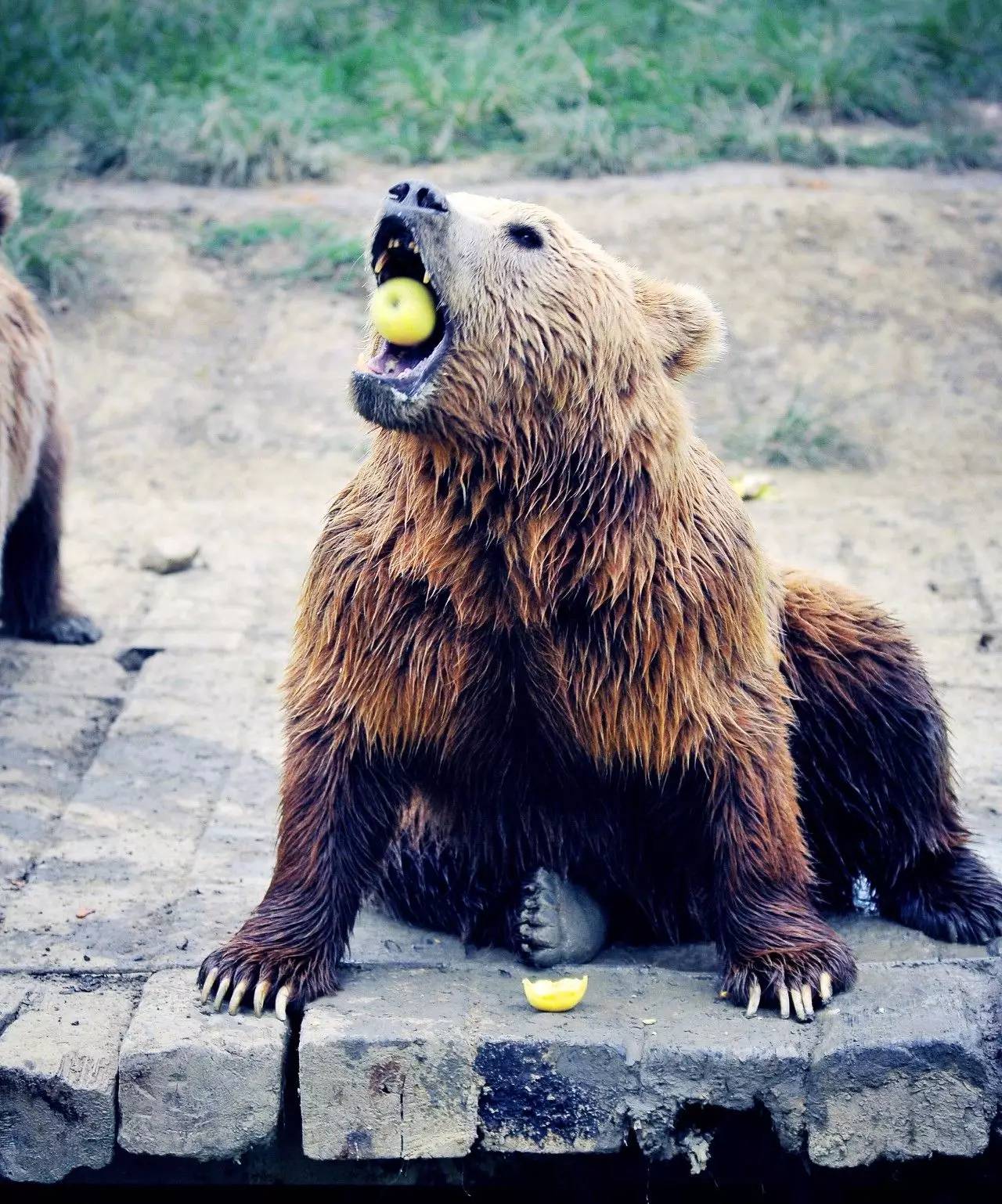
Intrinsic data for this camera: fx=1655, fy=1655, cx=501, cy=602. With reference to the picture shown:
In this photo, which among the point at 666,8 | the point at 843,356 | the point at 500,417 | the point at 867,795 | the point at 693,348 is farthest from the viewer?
the point at 666,8

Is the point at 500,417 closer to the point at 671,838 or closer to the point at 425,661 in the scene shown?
the point at 425,661

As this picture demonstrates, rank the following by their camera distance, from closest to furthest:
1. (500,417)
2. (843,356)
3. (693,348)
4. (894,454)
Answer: (500,417) < (693,348) < (894,454) < (843,356)

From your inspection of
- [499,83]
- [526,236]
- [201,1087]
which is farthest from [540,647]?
[499,83]

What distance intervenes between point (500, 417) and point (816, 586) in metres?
1.12

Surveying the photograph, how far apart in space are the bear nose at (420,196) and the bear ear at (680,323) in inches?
23.8

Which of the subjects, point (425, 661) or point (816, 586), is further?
point (816, 586)

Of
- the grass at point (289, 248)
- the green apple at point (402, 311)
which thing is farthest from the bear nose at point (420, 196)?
the grass at point (289, 248)

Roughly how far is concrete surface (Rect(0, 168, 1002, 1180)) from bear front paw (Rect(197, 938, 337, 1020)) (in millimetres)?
54

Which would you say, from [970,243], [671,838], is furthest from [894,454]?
[671,838]

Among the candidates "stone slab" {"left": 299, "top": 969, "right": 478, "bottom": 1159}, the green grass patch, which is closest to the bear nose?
"stone slab" {"left": 299, "top": 969, "right": 478, "bottom": 1159}

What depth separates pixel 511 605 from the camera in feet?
11.5

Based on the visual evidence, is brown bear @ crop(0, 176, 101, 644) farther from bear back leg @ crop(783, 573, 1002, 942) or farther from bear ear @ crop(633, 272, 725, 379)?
bear back leg @ crop(783, 573, 1002, 942)

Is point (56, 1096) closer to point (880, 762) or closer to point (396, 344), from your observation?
point (396, 344)

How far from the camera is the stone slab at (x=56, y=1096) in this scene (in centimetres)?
349
